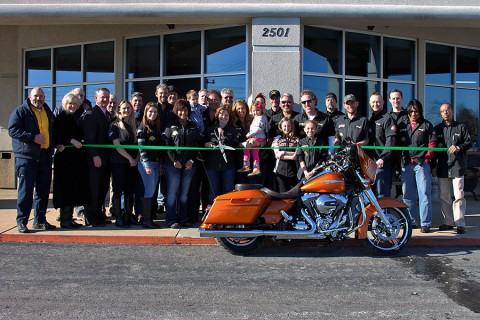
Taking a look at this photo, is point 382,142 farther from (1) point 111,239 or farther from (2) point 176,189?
(1) point 111,239

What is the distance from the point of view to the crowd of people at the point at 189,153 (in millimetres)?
7250

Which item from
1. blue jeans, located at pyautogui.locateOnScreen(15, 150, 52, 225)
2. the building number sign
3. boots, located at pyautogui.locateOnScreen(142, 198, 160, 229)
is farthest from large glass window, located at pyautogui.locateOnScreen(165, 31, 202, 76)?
blue jeans, located at pyautogui.locateOnScreen(15, 150, 52, 225)

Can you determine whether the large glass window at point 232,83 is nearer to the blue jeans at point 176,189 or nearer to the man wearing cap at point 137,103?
the man wearing cap at point 137,103

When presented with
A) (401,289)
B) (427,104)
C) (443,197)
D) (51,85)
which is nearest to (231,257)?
(401,289)

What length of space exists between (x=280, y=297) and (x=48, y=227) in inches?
173

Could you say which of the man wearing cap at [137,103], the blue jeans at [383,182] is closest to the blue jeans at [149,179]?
the man wearing cap at [137,103]

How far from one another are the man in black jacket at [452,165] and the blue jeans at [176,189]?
386cm

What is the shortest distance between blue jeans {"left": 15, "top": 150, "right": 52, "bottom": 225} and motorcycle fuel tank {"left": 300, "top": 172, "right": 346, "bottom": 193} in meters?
3.98

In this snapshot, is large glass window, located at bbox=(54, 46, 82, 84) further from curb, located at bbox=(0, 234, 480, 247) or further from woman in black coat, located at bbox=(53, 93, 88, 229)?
curb, located at bbox=(0, 234, 480, 247)

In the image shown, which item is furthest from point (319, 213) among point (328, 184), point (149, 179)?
point (149, 179)

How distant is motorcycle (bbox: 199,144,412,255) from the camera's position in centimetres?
596

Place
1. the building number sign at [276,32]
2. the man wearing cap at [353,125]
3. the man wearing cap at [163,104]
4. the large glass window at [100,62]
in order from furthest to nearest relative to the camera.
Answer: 1. the large glass window at [100,62]
2. the building number sign at [276,32]
3. the man wearing cap at [163,104]
4. the man wearing cap at [353,125]

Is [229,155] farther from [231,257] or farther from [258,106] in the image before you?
[231,257]

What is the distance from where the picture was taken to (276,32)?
32.7 ft
